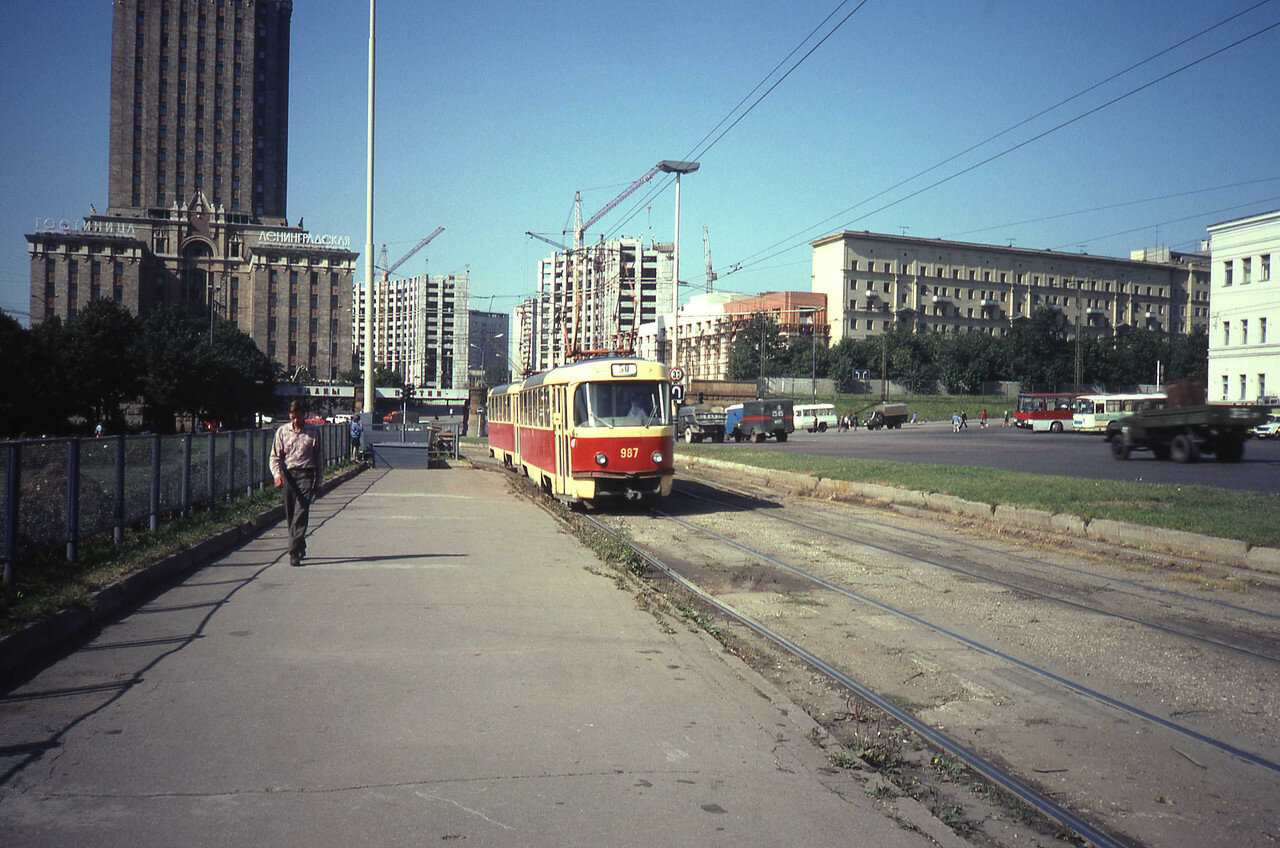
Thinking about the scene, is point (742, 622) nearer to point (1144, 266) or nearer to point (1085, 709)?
point (1085, 709)

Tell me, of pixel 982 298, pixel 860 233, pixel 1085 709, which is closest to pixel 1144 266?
pixel 982 298

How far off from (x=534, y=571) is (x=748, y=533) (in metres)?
4.71

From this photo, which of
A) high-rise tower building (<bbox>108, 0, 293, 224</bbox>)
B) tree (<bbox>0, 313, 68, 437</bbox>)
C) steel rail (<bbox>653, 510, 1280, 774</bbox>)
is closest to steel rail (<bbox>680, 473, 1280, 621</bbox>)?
steel rail (<bbox>653, 510, 1280, 774</bbox>)

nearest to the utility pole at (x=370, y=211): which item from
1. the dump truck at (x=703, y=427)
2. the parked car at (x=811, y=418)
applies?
the dump truck at (x=703, y=427)

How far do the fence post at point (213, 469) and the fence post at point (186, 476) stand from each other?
107cm

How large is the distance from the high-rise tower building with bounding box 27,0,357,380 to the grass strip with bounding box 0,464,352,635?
115 m

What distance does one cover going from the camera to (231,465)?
15.8 m

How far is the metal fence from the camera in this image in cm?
809

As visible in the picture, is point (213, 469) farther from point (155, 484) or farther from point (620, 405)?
point (620, 405)

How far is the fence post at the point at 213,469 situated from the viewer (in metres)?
14.5

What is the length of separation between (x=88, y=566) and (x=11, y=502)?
1.17 metres

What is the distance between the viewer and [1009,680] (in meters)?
6.25

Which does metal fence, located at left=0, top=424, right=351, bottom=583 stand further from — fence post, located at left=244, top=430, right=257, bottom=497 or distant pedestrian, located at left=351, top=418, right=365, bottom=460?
distant pedestrian, located at left=351, top=418, right=365, bottom=460

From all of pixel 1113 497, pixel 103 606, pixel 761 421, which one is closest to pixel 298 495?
pixel 103 606
